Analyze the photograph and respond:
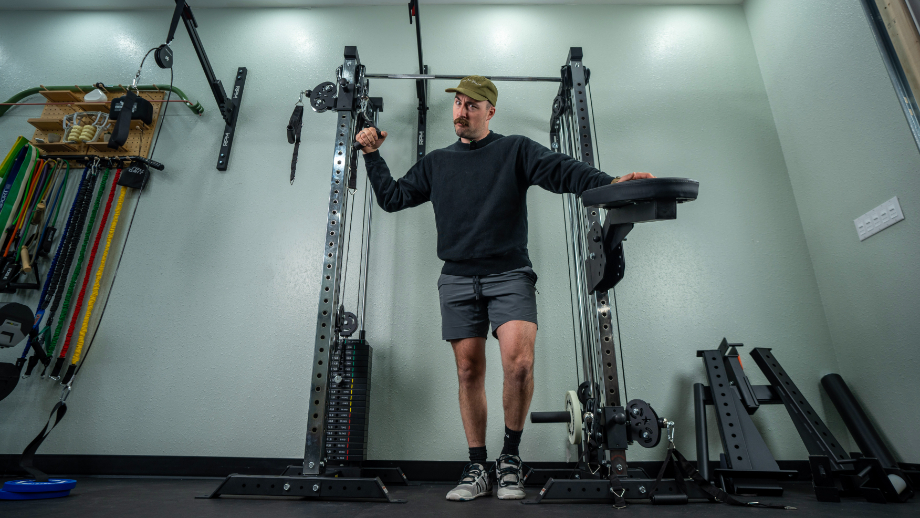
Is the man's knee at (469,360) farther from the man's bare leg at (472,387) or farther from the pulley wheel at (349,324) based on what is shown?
the pulley wheel at (349,324)

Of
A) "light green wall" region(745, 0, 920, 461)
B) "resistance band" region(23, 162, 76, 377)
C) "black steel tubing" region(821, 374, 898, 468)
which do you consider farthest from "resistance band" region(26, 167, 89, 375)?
"light green wall" region(745, 0, 920, 461)

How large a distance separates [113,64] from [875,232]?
13.8 ft

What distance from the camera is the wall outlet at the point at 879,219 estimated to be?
1.94 m

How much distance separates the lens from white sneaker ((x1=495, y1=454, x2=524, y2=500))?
1510mm

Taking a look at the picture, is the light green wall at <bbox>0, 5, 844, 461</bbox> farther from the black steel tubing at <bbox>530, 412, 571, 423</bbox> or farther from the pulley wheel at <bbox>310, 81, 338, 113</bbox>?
the pulley wheel at <bbox>310, 81, 338, 113</bbox>

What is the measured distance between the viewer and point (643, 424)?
1.59 metres

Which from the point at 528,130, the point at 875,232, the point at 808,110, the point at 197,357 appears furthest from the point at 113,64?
the point at 875,232

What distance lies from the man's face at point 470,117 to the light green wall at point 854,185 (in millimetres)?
1687

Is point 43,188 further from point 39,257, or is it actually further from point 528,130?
point 528,130

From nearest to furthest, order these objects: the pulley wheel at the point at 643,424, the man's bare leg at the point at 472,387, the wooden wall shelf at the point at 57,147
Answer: the pulley wheel at the point at 643,424 < the man's bare leg at the point at 472,387 < the wooden wall shelf at the point at 57,147

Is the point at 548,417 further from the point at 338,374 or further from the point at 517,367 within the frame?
the point at 338,374

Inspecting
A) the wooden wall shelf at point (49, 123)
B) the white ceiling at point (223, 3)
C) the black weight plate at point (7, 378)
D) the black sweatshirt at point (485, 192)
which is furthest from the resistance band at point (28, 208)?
the black sweatshirt at point (485, 192)

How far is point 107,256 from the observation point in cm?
255

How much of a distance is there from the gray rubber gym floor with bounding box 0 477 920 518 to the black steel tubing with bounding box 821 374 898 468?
369mm
